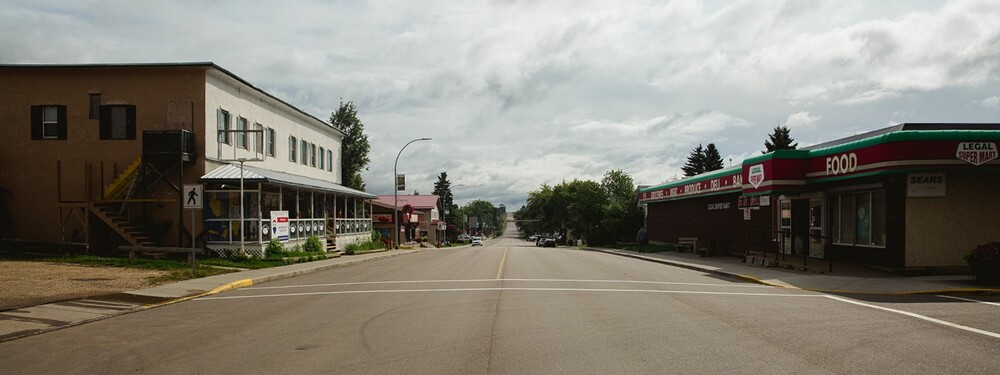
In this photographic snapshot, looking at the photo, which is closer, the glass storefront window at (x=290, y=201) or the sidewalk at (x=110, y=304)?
the sidewalk at (x=110, y=304)

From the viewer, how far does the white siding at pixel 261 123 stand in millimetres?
28625

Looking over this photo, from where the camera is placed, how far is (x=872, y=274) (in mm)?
19297

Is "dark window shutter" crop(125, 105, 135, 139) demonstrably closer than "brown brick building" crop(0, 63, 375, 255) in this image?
No

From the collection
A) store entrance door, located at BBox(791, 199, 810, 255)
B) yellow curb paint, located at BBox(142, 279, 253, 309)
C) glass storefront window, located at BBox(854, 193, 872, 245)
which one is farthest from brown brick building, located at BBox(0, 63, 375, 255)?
glass storefront window, located at BBox(854, 193, 872, 245)

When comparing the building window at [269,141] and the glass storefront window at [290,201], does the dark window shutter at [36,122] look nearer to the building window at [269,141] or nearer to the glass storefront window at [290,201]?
the building window at [269,141]

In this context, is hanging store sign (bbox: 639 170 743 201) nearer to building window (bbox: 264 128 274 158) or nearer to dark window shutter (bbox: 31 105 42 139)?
building window (bbox: 264 128 274 158)

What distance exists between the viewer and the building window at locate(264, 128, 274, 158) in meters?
34.5

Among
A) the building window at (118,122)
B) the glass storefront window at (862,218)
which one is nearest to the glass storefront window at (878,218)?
the glass storefront window at (862,218)

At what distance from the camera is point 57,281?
57.0ft

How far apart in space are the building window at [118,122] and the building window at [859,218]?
87.8 ft

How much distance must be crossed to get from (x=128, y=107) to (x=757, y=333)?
26700 millimetres

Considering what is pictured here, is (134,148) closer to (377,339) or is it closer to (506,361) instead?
(377,339)

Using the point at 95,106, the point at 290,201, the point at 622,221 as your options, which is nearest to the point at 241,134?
the point at 290,201

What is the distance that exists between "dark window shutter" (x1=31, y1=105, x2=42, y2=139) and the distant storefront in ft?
91.3
